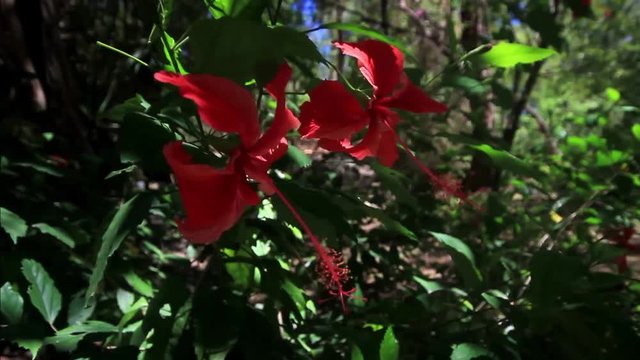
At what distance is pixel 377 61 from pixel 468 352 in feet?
1.85

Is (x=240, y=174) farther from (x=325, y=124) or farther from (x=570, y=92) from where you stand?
(x=570, y=92)

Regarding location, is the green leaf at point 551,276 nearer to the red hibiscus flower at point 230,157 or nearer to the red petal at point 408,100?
the red petal at point 408,100

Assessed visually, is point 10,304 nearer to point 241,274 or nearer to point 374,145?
point 241,274

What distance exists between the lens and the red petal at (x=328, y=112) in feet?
2.34

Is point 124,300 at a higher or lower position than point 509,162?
lower

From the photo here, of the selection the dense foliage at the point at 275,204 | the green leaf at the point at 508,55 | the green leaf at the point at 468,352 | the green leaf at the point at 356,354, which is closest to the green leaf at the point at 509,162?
the dense foliage at the point at 275,204

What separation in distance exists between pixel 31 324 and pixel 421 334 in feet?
2.74

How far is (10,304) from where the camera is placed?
128 cm

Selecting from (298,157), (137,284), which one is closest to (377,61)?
(298,157)

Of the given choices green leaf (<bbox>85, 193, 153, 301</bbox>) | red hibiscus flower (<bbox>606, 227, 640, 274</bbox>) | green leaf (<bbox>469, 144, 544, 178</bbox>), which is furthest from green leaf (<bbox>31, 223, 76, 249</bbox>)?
red hibiscus flower (<bbox>606, 227, 640, 274</bbox>)

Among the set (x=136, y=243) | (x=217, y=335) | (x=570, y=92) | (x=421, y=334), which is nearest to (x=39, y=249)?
(x=136, y=243)

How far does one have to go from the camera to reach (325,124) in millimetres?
715

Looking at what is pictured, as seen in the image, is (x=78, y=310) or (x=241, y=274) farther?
(x=78, y=310)

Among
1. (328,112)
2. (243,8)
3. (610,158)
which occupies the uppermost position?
(243,8)
